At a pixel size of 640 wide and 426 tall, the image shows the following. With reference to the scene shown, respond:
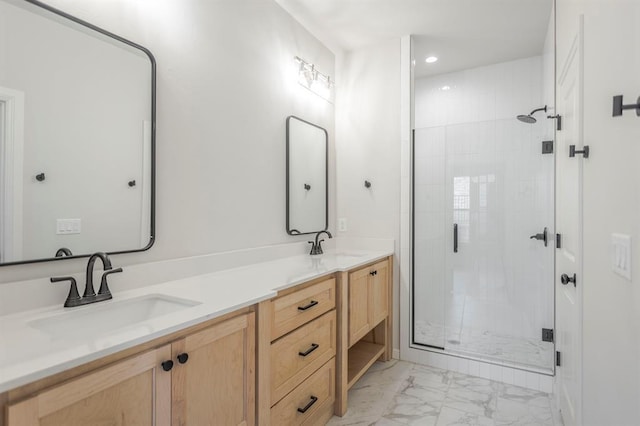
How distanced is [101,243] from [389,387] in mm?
1980

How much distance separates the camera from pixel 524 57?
3244 millimetres

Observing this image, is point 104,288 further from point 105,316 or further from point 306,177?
point 306,177

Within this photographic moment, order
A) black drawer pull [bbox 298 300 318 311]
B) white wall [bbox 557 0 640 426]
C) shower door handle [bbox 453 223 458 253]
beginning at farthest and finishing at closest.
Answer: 1. shower door handle [bbox 453 223 458 253]
2. black drawer pull [bbox 298 300 318 311]
3. white wall [bbox 557 0 640 426]

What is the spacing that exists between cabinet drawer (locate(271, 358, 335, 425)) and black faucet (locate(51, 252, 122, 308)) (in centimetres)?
84

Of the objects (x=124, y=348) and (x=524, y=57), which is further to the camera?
(x=524, y=57)

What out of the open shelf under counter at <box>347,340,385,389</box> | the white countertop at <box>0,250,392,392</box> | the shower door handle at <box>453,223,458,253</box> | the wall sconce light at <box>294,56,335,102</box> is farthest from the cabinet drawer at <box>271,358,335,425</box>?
the wall sconce light at <box>294,56,335,102</box>

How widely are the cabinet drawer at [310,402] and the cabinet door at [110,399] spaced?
631 millimetres

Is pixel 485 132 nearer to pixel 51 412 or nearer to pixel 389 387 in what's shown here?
pixel 389 387

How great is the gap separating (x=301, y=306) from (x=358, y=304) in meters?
0.66

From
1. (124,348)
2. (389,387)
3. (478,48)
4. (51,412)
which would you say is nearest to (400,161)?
(478,48)

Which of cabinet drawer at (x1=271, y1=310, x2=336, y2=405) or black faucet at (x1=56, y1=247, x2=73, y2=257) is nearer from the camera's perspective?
black faucet at (x1=56, y1=247, x2=73, y2=257)

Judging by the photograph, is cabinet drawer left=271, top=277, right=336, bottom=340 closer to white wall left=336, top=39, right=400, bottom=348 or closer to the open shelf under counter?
the open shelf under counter

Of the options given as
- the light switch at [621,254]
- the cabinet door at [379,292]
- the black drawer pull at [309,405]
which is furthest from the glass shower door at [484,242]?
the light switch at [621,254]

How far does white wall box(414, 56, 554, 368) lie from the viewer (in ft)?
8.12
